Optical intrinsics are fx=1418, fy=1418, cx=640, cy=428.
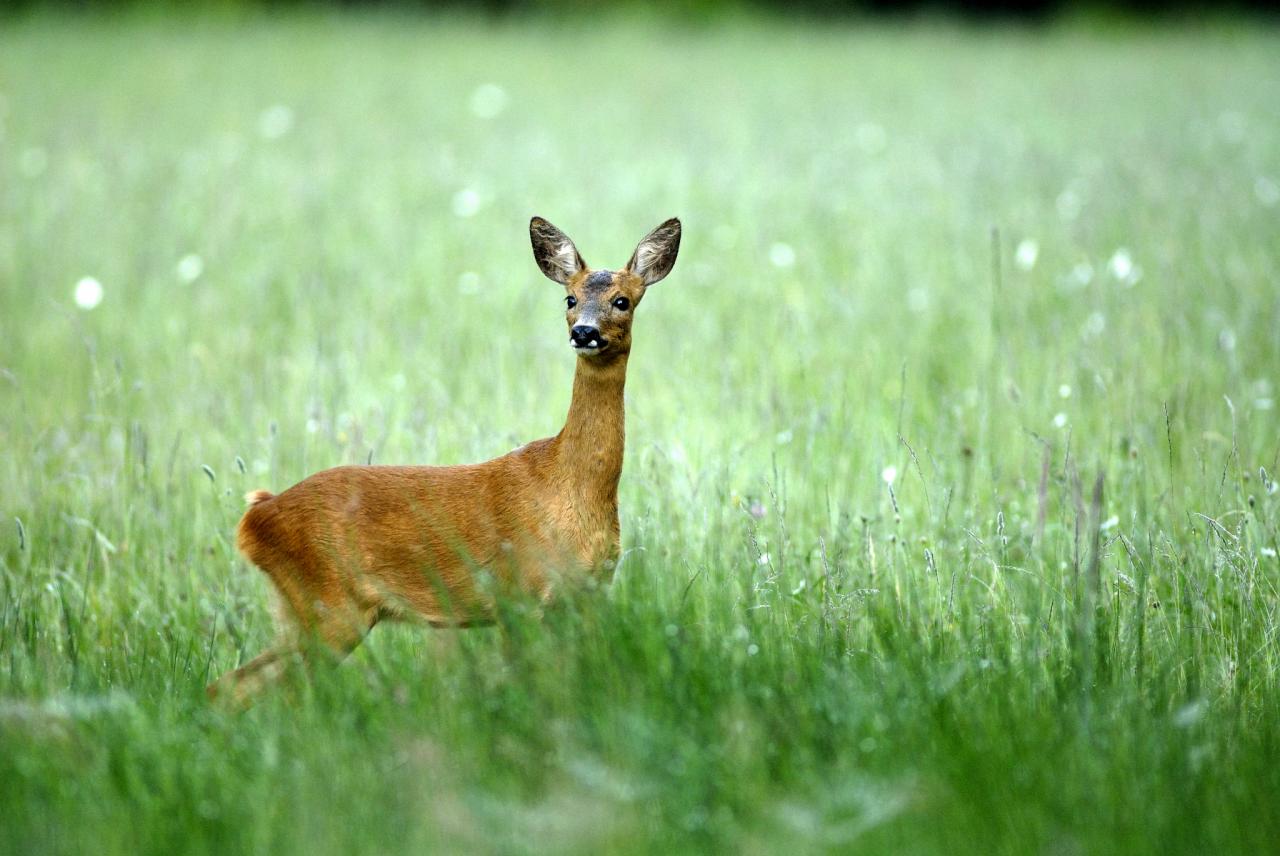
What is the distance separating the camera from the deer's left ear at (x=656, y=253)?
3432mm

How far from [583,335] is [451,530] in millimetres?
539

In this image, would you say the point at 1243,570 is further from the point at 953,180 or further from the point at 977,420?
the point at 953,180

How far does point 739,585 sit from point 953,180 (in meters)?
6.99

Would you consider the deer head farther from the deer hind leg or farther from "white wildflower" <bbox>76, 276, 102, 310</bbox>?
"white wildflower" <bbox>76, 276, 102, 310</bbox>

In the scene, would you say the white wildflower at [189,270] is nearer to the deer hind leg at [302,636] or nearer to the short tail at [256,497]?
the short tail at [256,497]

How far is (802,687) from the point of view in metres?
2.97

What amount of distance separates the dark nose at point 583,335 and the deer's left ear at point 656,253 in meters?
0.35

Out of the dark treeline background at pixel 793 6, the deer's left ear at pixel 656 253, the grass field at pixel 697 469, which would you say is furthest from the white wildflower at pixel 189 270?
the dark treeline background at pixel 793 6

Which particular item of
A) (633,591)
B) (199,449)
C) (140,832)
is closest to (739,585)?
(633,591)

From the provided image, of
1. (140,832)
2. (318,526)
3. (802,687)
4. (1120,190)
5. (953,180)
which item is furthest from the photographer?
(953,180)

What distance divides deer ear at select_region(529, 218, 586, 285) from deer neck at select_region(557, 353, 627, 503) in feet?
0.95

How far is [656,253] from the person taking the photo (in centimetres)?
346

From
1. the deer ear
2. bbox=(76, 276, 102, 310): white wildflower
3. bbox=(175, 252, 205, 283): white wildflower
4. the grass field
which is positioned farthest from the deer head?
bbox=(175, 252, 205, 283): white wildflower

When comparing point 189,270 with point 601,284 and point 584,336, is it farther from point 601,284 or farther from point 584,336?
point 584,336
